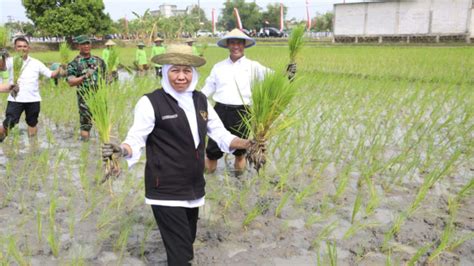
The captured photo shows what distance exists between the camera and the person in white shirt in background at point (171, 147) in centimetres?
190

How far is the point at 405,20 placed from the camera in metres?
24.4

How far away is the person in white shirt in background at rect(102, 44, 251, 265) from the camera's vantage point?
190 cm

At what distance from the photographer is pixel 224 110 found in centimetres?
352

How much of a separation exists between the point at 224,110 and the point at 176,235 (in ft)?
5.72

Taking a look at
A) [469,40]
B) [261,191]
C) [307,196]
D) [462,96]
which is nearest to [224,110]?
[261,191]

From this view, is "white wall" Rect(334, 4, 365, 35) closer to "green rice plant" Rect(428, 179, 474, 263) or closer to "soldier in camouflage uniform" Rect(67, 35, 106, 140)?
"soldier in camouflage uniform" Rect(67, 35, 106, 140)

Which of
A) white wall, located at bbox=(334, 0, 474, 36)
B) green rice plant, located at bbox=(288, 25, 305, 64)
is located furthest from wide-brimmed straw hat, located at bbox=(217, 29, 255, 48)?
white wall, located at bbox=(334, 0, 474, 36)

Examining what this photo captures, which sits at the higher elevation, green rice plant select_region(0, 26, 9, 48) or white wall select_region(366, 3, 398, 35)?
white wall select_region(366, 3, 398, 35)

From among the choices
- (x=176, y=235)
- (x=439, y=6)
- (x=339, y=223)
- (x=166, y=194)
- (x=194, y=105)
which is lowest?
(x=339, y=223)

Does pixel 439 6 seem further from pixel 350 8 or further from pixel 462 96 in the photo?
pixel 462 96

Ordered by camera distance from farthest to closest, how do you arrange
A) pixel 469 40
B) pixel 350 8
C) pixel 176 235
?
pixel 350 8 < pixel 469 40 < pixel 176 235

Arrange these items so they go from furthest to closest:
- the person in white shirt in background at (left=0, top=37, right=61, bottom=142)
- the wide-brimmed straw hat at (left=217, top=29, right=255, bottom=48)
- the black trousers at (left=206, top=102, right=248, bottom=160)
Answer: the person in white shirt in background at (left=0, top=37, right=61, bottom=142) → the black trousers at (left=206, top=102, right=248, bottom=160) → the wide-brimmed straw hat at (left=217, top=29, right=255, bottom=48)

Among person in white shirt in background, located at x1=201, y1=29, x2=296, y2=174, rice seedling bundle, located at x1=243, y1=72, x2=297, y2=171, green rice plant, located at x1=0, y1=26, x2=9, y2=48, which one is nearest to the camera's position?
rice seedling bundle, located at x1=243, y1=72, x2=297, y2=171

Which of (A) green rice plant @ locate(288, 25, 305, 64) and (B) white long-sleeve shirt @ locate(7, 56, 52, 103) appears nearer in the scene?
(A) green rice plant @ locate(288, 25, 305, 64)
